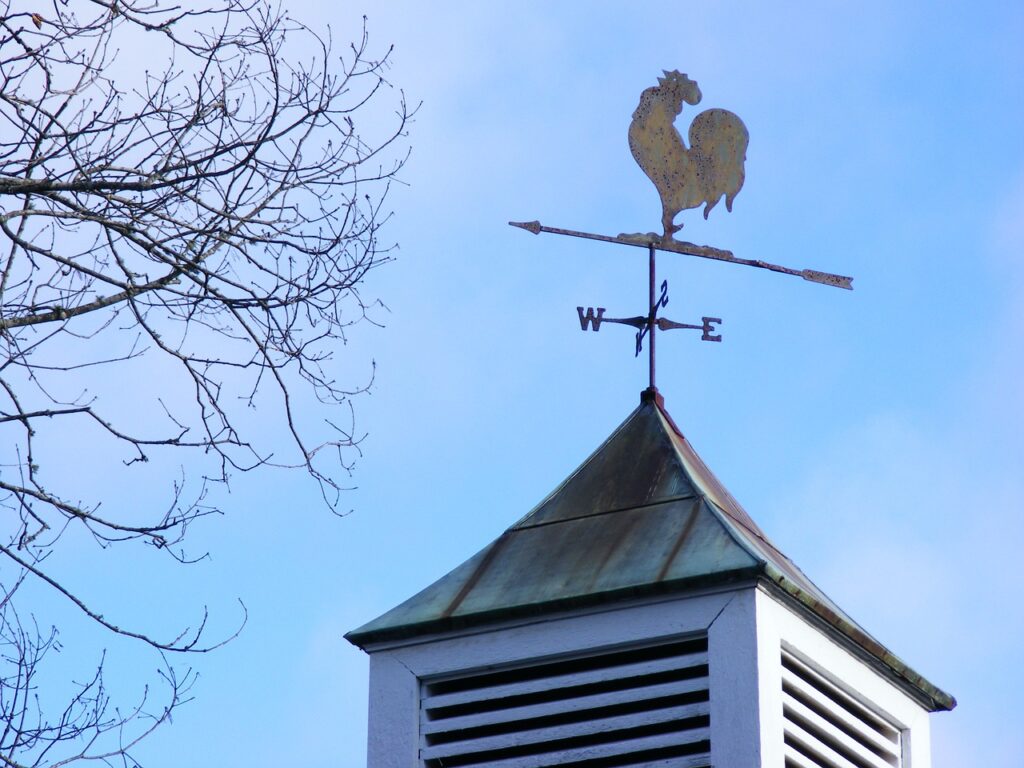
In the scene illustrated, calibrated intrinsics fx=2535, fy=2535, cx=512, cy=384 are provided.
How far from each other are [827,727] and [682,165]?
13.4 feet

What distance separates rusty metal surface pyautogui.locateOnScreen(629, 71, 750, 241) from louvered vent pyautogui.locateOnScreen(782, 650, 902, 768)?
134 inches

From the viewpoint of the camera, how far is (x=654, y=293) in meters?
15.6

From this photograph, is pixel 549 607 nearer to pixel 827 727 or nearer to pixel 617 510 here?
pixel 617 510

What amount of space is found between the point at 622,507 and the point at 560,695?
1.42 metres

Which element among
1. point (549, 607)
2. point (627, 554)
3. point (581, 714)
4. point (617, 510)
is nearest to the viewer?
point (581, 714)

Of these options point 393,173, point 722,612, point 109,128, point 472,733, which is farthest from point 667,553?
point 109,128

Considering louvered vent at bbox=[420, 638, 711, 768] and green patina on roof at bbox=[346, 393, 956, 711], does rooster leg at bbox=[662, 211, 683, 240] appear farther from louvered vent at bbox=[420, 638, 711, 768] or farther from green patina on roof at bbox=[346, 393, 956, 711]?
louvered vent at bbox=[420, 638, 711, 768]

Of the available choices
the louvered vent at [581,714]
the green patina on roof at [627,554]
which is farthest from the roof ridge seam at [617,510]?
the louvered vent at [581,714]

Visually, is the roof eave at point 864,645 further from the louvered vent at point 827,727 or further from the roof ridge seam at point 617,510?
the roof ridge seam at point 617,510

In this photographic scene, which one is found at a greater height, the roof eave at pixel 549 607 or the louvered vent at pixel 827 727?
the roof eave at pixel 549 607

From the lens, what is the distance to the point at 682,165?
16.1 m

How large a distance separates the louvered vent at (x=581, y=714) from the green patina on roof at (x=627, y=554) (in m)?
0.35

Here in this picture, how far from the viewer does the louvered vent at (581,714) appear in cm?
1317

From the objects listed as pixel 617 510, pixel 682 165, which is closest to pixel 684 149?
pixel 682 165
